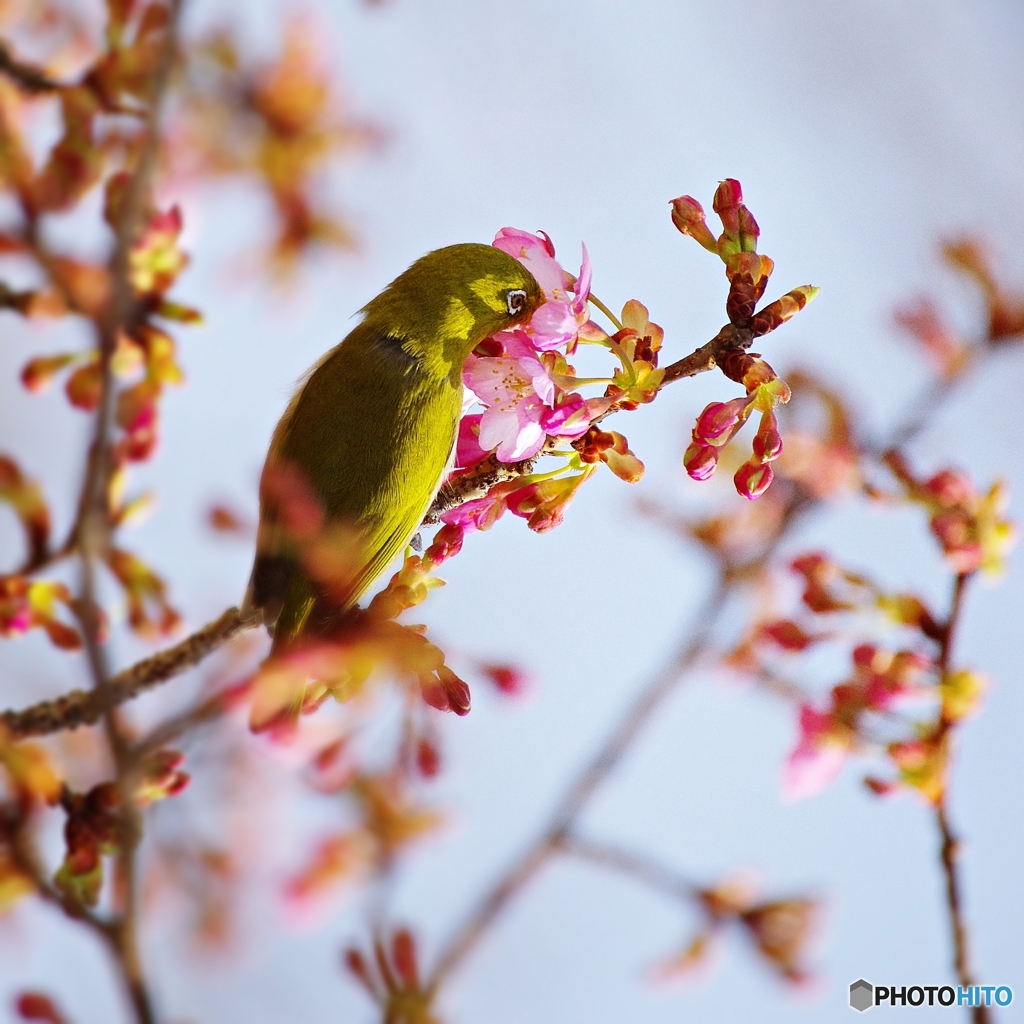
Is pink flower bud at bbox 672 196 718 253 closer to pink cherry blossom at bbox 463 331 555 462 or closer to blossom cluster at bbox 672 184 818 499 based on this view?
blossom cluster at bbox 672 184 818 499

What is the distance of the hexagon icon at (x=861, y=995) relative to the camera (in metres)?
1.45

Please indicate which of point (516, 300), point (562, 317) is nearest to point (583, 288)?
point (562, 317)

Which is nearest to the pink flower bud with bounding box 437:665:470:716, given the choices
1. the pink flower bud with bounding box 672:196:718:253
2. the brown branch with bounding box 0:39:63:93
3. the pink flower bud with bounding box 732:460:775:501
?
the pink flower bud with bounding box 732:460:775:501

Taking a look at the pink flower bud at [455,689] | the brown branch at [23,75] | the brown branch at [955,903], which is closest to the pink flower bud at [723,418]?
the pink flower bud at [455,689]

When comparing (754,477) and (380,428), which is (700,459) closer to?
(754,477)

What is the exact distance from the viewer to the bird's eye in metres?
1.21

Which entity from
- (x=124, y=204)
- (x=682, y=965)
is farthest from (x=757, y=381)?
(x=682, y=965)

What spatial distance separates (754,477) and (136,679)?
66cm

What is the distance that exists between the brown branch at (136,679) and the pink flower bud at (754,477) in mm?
512

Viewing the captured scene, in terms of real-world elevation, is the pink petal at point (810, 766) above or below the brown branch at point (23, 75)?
below

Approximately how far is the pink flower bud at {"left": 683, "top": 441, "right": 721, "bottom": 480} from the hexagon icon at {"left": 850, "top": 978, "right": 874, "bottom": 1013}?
39.6 inches

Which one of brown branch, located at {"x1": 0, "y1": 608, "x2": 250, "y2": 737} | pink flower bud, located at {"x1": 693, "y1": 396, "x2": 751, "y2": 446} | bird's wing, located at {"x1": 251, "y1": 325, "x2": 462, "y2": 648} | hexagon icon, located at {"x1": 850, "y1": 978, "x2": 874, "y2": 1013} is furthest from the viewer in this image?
hexagon icon, located at {"x1": 850, "y1": 978, "x2": 874, "y2": 1013}

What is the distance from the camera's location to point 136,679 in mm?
1020

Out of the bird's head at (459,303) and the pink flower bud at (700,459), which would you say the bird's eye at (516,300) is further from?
the pink flower bud at (700,459)
